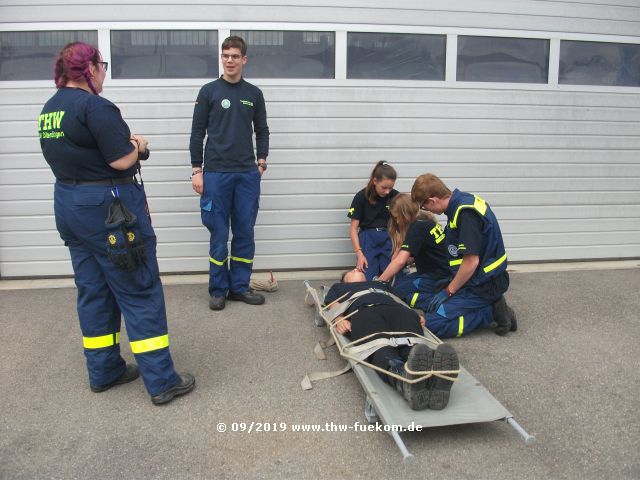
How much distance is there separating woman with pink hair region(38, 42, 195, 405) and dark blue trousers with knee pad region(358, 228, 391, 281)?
2538 millimetres

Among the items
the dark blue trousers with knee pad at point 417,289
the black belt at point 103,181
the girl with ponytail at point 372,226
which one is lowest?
the dark blue trousers with knee pad at point 417,289

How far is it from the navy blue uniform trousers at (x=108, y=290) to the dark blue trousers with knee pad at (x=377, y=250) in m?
2.58

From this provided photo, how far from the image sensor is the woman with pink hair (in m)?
3.03

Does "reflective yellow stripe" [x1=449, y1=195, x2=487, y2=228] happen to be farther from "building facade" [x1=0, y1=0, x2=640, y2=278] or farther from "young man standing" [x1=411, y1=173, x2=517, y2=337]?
"building facade" [x1=0, y1=0, x2=640, y2=278]

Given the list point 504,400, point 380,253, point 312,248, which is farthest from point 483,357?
point 312,248

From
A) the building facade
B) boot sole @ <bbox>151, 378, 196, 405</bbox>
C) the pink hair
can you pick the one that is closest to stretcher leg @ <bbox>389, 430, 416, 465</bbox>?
boot sole @ <bbox>151, 378, 196, 405</bbox>

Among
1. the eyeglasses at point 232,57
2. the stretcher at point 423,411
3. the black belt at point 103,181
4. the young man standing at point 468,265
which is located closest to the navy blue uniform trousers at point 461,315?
the young man standing at point 468,265

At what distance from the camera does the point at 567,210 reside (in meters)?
6.46

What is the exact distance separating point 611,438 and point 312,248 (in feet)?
12.0

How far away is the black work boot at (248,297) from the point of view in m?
5.10

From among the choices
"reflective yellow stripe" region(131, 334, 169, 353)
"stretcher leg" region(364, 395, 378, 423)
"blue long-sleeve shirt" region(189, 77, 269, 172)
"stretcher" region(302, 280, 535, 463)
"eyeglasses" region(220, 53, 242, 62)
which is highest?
"eyeglasses" region(220, 53, 242, 62)

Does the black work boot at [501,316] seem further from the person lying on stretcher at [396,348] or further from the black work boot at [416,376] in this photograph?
the black work boot at [416,376]

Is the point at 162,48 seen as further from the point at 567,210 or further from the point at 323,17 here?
the point at 567,210

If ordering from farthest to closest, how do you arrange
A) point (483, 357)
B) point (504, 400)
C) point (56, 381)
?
1. point (483, 357)
2. point (56, 381)
3. point (504, 400)
